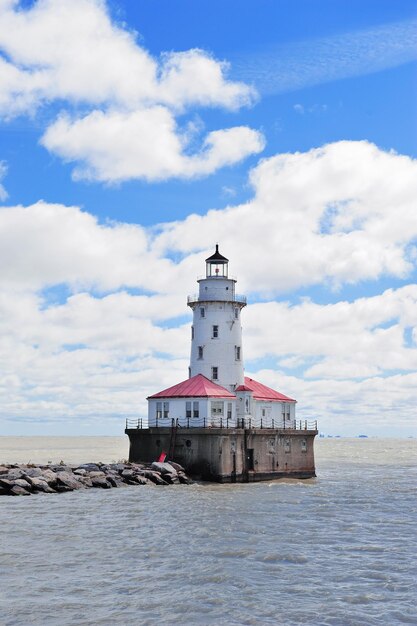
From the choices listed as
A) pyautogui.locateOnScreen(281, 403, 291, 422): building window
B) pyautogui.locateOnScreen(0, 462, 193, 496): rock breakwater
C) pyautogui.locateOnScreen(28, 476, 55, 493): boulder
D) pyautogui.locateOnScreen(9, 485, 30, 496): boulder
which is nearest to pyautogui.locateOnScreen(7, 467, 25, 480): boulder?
pyautogui.locateOnScreen(0, 462, 193, 496): rock breakwater

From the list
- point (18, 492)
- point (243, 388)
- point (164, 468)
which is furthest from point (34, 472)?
point (243, 388)

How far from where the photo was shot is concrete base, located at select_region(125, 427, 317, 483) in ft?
150

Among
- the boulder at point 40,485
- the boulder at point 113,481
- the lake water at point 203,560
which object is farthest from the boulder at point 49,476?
the boulder at point 113,481

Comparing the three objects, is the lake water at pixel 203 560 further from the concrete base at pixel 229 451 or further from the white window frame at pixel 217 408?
the white window frame at pixel 217 408

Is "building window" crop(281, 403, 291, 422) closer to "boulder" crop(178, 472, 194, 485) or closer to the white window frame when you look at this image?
the white window frame

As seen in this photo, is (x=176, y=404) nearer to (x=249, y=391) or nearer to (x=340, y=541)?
(x=249, y=391)

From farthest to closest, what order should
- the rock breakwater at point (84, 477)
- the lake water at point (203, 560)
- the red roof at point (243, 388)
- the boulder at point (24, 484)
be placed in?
the red roof at point (243, 388), the rock breakwater at point (84, 477), the boulder at point (24, 484), the lake water at point (203, 560)

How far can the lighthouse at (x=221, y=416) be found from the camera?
4638 centimetres

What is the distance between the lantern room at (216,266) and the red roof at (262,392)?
24.6ft

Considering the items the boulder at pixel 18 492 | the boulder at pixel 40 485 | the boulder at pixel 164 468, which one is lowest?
the boulder at pixel 18 492

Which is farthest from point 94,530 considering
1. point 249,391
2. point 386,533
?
point 249,391

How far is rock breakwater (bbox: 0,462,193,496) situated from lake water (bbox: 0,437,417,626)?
2001 millimetres

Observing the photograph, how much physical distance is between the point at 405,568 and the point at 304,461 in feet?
97.0

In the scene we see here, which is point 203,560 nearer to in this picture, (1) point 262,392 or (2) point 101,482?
(2) point 101,482
